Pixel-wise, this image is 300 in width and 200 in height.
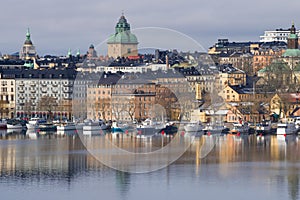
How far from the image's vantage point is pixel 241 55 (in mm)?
66875

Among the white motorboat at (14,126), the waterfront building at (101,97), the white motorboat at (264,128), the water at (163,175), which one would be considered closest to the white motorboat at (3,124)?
the white motorboat at (14,126)

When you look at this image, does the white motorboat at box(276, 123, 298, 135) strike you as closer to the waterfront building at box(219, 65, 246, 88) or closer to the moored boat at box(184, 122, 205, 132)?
the moored boat at box(184, 122, 205, 132)

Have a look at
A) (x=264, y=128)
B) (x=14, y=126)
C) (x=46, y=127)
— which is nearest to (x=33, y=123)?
(x=46, y=127)

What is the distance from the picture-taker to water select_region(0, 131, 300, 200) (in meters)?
24.5

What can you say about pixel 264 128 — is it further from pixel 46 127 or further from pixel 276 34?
pixel 276 34

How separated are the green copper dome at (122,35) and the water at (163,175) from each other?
21.7 m

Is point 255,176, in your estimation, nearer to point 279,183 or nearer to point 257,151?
point 279,183

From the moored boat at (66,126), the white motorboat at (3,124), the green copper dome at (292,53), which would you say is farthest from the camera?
the green copper dome at (292,53)

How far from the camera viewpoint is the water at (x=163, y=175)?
24531 mm

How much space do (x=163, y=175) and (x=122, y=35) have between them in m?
32.4

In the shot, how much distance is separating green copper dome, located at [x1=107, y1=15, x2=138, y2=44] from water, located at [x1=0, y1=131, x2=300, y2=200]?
21734mm

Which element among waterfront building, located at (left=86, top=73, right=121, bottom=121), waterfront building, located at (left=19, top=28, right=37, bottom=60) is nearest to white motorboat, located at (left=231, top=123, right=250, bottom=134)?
waterfront building, located at (left=86, top=73, right=121, bottom=121)

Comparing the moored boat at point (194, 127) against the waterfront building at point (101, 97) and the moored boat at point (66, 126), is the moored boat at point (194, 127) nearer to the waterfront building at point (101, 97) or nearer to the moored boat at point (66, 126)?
the moored boat at point (66, 126)

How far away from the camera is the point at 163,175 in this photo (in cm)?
2694
